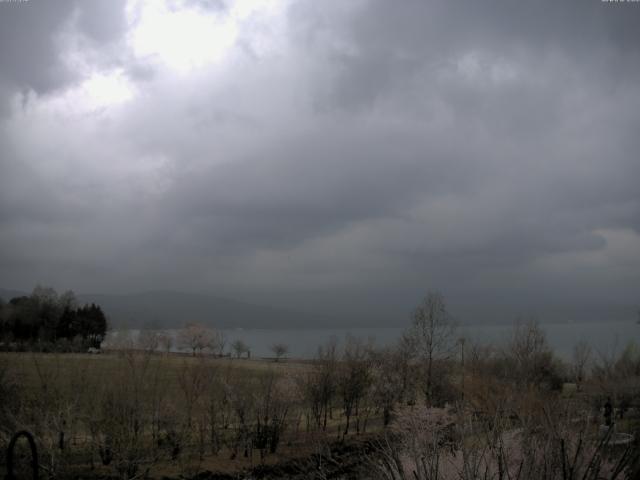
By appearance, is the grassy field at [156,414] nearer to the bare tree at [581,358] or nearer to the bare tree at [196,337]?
the bare tree at [581,358]

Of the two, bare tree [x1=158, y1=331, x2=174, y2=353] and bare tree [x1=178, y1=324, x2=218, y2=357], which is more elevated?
bare tree [x1=158, y1=331, x2=174, y2=353]

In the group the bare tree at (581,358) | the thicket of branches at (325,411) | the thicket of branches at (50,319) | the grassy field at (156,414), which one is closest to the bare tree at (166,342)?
the thicket of branches at (325,411)

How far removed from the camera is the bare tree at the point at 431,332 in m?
47.5

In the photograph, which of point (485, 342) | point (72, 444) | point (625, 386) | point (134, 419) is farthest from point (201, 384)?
point (485, 342)

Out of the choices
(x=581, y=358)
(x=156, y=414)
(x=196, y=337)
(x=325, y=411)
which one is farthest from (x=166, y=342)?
(x=196, y=337)

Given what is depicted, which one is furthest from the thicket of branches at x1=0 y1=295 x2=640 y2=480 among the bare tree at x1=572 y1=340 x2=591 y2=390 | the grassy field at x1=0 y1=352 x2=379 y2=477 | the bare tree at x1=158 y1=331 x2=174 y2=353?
the bare tree at x1=158 y1=331 x2=174 y2=353

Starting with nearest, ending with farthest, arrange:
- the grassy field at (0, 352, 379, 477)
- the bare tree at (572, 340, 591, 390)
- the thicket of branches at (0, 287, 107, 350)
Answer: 1. the grassy field at (0, 352, 379, 477)
2. the bare tree at (572, 340, 591, 390)
3. the thicket of branches at (0, 287, 107, 350)

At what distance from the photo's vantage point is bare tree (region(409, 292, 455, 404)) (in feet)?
156

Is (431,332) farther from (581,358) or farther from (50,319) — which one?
(50,319)

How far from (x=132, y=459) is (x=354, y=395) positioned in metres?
20.1

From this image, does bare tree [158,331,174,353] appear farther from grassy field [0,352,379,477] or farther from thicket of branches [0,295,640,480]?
grassy field [0,352,379,477]

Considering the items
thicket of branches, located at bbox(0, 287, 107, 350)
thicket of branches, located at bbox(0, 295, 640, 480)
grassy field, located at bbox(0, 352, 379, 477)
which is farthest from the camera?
thicket of branches, located at bbox(0, 287, 107, 350)

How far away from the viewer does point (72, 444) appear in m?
28.3

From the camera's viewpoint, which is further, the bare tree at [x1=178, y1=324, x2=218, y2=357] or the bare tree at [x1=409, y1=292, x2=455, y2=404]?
the bare tree at [x1=178, y1=324, x2=218, y2=357]
